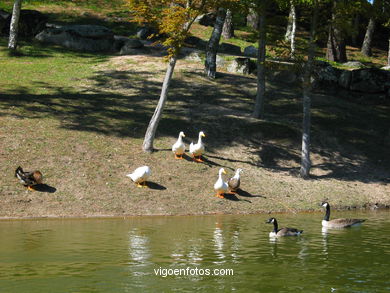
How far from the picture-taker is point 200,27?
51.8 meters

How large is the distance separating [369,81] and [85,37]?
2182 centimetres

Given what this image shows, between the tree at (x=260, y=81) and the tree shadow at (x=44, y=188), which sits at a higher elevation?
the tree at (x=260, y=81)

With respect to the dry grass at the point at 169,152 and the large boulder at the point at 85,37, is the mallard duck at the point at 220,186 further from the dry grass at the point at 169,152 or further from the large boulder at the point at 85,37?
the large boulder at the point at 85,37

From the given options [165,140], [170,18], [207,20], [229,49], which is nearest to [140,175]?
[165,140]

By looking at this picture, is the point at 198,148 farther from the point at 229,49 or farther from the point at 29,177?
the point at 229,49

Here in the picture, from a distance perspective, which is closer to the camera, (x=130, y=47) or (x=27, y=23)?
(x=130, y=47)

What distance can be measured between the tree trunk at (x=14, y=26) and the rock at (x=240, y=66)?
15.5 m

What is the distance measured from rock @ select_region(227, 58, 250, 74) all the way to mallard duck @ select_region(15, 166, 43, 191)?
71.4ft

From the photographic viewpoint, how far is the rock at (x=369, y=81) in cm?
3994

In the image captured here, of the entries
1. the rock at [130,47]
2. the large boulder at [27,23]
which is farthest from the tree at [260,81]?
the large boulder at [27,23]

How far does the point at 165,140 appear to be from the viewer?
92.2 feet

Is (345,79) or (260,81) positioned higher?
(345,79)

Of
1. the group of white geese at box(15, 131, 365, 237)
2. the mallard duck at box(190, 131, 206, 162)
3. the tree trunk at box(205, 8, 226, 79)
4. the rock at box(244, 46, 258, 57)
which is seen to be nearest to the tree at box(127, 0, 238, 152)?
the group of white geese at box(15, 131, 365, 237)

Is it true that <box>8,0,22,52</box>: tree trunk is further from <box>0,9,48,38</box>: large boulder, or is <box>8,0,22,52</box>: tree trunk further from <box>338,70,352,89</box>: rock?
<box>338,70,352,89</box>: rock
